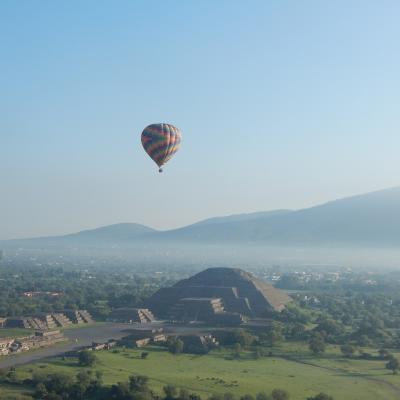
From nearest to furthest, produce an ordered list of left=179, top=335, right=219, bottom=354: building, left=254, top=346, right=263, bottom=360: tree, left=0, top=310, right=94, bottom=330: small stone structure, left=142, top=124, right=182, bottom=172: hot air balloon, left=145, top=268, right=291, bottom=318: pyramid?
1. left=142, top=124, right=182, bottom=172: hot air balloon
2. left=254, top=346, right=263, bottom=360: tree
3. left=179, top=335, right=219, bottom=354: building
4. left=0, top=310, right=94, bottom=330: small stone structure
5. left=145, top=268, right=291, bottom=318: pyramid

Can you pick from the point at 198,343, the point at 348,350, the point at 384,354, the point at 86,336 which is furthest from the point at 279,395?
the point at 86,336

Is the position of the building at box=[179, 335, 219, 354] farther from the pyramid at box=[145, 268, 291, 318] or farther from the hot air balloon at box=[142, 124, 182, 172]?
the pyramid at box=[145, 268, 291, 318]

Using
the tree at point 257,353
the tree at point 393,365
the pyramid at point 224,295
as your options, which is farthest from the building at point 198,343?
the pyramid at point 224,295

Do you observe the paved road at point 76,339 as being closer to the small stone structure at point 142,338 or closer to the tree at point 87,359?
the small stone structure at point 142,338

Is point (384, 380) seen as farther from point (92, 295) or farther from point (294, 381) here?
point (92, 295)

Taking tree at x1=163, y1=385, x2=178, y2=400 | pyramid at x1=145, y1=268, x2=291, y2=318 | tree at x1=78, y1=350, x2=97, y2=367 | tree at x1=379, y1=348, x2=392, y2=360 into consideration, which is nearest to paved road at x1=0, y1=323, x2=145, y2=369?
tree at x1=78, y1=350, x2=97, y2=367

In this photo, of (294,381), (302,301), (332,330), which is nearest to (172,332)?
(332,330)

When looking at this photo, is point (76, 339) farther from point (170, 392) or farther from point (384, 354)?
point (384, 354)
